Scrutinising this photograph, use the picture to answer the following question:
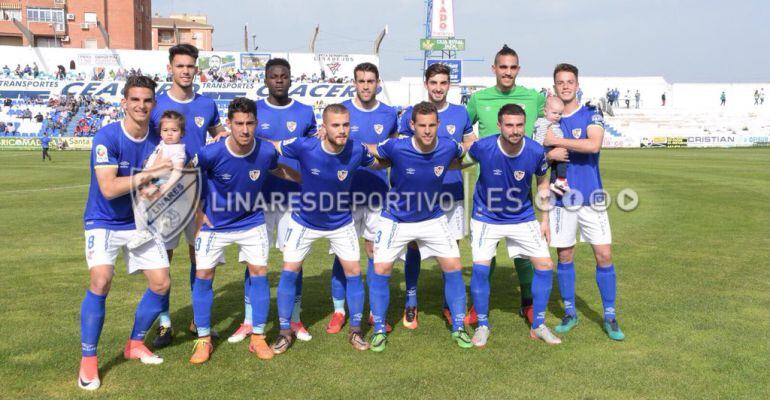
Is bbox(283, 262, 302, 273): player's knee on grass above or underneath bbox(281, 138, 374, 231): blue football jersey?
underneath


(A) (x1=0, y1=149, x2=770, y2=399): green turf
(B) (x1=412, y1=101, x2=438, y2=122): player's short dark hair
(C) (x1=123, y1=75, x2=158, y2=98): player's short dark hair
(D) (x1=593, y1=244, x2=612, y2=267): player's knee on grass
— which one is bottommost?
(A) (x1=0, y1=149, x2=770, y2=399): green turf

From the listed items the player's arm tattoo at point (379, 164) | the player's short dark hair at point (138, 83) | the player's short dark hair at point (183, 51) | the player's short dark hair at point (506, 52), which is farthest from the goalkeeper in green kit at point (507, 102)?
the player's short dark hair at point (138, 83)

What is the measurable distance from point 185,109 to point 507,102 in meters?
3.29

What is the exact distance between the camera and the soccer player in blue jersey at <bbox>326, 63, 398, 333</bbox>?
5980mm

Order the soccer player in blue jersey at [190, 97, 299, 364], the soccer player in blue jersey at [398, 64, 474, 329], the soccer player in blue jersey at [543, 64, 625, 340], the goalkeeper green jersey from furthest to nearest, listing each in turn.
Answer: the goalkeeper green jersey → the soccer player in blue jersey at [398, 64, 474, 329] → the soccer player in blue jersey at [543, 64, 625, 340] → the soccer player in blue jersey at [190, 97, 299, 364]

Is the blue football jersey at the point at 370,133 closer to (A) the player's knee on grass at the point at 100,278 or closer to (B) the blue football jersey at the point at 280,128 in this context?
(B) the blue football jersey at the point at 280,128

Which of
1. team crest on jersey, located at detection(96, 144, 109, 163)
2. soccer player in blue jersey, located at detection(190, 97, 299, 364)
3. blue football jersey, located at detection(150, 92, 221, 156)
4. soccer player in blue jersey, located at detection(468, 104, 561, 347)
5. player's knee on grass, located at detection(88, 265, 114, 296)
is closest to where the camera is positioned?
team crest on jersey, located at detection(96, 144, 109, 163)

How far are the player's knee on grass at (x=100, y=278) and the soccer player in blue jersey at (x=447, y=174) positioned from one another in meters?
2.84

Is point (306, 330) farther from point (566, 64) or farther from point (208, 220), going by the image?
point (566, 64)

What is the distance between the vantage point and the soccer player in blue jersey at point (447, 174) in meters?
5.93

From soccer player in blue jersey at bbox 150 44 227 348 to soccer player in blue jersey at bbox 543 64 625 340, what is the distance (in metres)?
3.26

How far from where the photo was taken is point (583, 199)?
5598mm

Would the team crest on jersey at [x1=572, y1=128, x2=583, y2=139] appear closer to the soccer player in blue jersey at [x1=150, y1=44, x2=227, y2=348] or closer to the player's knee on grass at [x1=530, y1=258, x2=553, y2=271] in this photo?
the player's knee on grass at [x1=530, y1=258, x2=553, y2=271]

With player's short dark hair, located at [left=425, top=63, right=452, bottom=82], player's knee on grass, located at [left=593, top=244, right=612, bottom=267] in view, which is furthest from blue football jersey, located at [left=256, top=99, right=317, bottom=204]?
player's knee on grass, located at [left=593, top=244, right=612, bottom=267]
